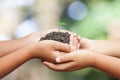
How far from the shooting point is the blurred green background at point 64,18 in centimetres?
152

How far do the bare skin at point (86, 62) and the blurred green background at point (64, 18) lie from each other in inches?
24.7

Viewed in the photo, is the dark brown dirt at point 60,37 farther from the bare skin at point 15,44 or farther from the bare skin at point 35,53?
the bare skin at point 15,44

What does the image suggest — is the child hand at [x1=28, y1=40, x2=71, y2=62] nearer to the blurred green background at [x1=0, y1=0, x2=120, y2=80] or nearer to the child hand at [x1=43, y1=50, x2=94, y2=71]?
the child hand at [x1=43, y1=50, x2=94, y2=71]

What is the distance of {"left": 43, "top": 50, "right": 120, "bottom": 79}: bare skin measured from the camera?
87 centimetres

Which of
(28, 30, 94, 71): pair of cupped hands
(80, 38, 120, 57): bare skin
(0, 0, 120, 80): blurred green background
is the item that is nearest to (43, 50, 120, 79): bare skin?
(28, 30, 94, 71): pair of cupped hands

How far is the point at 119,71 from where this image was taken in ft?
2.83

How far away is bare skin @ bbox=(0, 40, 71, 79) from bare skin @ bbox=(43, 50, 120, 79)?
0.02m

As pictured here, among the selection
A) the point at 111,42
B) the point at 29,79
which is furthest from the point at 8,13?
the point at 111,42

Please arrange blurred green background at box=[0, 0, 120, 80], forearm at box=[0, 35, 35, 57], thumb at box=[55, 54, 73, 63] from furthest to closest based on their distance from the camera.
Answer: blurred green background at box=[0, 0, 120, 80] → forearm at box=[0, 35, 35, 57] → thumb at box=[55, 54, 73, 63]

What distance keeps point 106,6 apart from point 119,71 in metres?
0.70

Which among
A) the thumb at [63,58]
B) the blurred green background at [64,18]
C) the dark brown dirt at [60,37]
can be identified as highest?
the blurred green background at [64,18]

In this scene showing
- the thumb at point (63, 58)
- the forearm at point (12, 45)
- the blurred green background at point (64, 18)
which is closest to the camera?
the thumb at point (63, 58)

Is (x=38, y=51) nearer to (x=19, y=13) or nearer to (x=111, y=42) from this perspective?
(x=111, y=42)

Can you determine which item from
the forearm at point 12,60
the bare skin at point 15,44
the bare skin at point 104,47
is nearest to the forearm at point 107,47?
the bare skin at point 104,47
